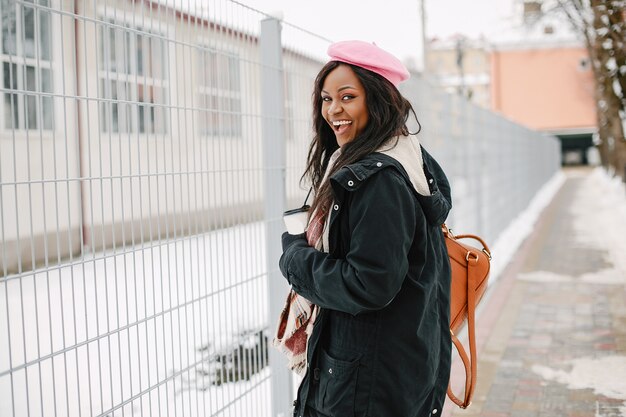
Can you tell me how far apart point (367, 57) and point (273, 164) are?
1.46 m

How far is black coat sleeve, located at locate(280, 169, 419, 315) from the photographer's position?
181 centimetres

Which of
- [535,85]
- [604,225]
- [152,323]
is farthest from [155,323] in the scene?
[535,85]

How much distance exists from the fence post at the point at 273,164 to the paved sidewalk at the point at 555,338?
1.50 meters

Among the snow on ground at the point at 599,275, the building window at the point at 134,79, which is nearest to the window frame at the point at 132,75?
the building window at the point at 134,79

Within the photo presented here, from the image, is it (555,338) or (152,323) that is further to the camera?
(555,338)

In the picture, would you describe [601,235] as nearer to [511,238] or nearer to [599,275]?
[511,238]

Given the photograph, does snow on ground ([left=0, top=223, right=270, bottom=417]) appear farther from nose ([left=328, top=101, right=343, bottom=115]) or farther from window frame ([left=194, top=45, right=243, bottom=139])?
nose ([left=328, top=101, right=343, bottom=115])

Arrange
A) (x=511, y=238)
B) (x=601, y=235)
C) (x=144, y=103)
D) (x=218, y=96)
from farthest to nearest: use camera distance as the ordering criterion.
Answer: (x=601, y=235), (x=511, y=238), (x=218, y=96), (x=144, y=103)

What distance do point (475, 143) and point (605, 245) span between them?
422 centimetres

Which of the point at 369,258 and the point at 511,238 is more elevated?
the point at 369,258

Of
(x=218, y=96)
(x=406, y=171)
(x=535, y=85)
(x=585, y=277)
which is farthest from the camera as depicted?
(x=535, y=85)

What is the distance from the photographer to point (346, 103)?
6.73ft

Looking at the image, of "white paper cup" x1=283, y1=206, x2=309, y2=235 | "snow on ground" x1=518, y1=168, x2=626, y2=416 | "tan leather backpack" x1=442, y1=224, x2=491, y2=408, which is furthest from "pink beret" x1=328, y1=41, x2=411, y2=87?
"snow on ground" x1=518, y1=168, x2=626, y2=416

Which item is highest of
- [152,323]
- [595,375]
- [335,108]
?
[335,108]
